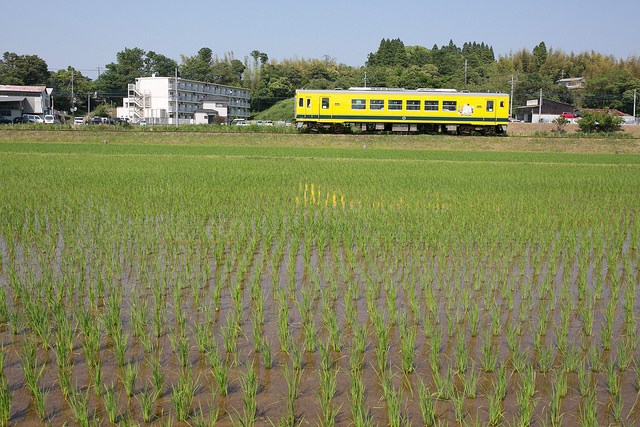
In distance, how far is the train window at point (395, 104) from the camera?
2566cm

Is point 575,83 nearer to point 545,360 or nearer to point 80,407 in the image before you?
point 545,360

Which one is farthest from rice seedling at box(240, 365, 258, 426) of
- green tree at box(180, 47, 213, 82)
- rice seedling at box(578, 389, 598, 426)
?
green tree at box(180, 47, 213, 82)

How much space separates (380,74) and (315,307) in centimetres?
6712

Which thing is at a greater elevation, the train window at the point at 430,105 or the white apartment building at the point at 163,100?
the white apartment building at the point at 163,100

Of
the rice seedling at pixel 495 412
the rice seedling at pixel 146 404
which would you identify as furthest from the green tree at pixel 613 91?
the rice seedling at pixel 146 404

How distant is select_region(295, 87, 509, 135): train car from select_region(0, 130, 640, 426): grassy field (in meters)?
16.1

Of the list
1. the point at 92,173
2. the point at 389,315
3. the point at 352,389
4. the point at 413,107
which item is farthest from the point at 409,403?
the point at 413,107

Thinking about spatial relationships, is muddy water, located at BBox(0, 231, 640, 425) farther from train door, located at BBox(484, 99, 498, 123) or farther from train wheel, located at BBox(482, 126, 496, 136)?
train wheel, located at BBox(482, 126, 496, 136)

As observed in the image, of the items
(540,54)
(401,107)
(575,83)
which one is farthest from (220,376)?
(540,54)

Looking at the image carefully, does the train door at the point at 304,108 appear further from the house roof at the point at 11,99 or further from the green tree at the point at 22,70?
the green tree at the point at 22,70

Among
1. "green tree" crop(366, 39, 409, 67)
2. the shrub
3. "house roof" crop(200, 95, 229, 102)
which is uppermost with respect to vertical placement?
"green tree" crop(366, 39, 409, 67)

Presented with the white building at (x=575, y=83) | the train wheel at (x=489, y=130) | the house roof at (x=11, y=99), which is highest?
the white building at (x=575, y=83)

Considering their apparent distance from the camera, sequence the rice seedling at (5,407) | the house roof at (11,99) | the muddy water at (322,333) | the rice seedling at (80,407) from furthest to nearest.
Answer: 1. the house roof at (11,99)
2. the muddy water at (322,333)
3. the rice seedling at (5,407)
4. the rice seedling at (80,407)

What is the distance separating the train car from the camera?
25.6 metres
